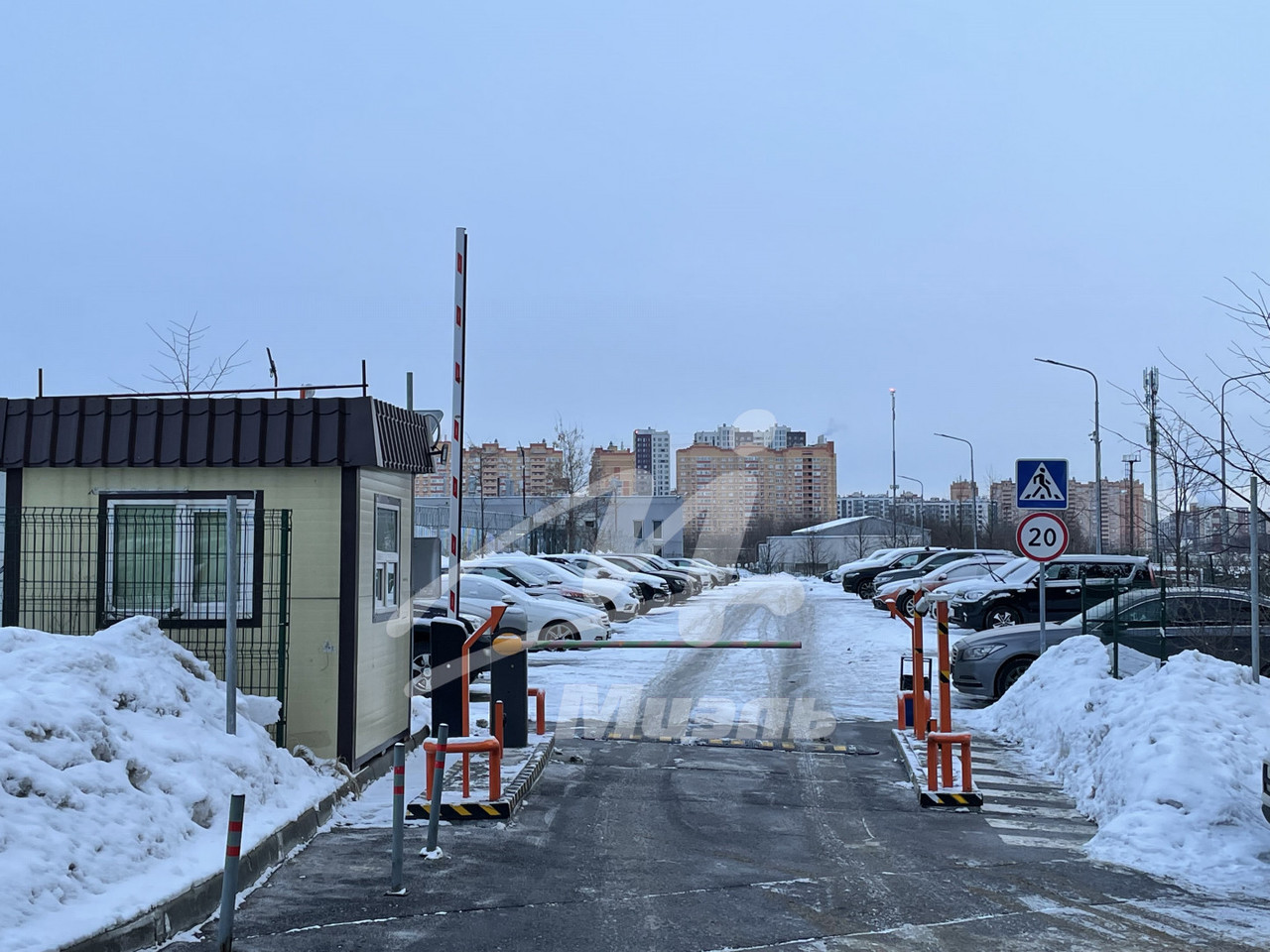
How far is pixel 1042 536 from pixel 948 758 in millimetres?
5480

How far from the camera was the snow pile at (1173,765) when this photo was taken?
7.59 m

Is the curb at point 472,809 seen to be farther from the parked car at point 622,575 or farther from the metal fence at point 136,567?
the parked car at point 622,575

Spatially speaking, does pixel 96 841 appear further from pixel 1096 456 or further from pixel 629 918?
pixel 1096 456

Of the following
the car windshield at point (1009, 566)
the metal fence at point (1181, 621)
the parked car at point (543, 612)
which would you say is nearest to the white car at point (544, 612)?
the parked car at point (543, 612)

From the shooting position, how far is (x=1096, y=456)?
3409 centimetres

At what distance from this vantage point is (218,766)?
7.60m

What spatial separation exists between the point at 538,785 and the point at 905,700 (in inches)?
199

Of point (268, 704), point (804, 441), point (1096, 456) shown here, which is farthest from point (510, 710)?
point (804, 441)

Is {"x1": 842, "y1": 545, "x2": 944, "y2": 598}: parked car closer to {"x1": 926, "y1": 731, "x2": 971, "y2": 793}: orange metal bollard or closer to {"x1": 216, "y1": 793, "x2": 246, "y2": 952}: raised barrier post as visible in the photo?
{"x1": 926, "y1": 731, "x2": 971, "y2": 793}: orange metal bollard

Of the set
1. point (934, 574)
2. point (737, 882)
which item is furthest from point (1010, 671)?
point (934, 574)

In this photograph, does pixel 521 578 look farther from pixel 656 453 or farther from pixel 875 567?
pixel 656 453

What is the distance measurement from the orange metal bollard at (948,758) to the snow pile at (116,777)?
16.3ft

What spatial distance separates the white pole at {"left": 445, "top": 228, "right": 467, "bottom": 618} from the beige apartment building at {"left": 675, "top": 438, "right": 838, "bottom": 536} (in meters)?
98.1

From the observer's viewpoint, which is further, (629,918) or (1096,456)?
(1096,456)
